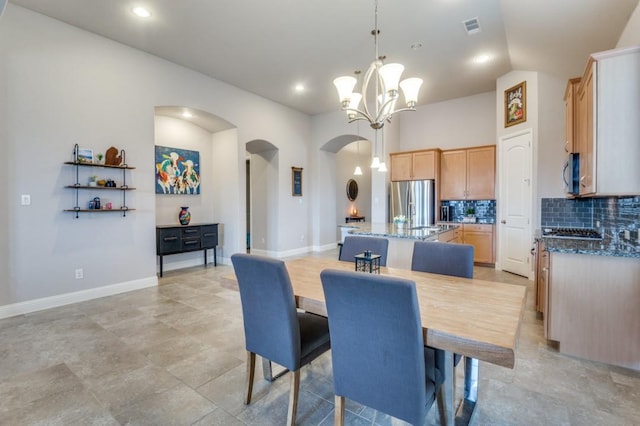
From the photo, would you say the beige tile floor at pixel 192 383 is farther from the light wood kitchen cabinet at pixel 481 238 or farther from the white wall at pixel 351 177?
the white wall at pixel 351 177

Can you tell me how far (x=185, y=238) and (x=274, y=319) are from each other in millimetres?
4031

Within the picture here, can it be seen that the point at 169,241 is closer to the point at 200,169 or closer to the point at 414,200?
the point at 200,169

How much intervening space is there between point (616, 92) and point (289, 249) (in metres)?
5.67

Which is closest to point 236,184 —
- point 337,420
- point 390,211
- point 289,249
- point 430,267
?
point 289,249

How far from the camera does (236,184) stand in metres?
5.65

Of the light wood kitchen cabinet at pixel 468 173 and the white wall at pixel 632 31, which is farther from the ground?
the white wall at pixel 632 31

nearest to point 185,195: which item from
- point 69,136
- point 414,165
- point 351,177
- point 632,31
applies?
point 69,136

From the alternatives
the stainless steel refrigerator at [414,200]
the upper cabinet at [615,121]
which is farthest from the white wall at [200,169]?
the upper cabinet at [615,121]

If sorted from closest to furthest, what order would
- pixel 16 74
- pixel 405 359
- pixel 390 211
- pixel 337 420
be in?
pixel 405 359
pixel 337 420
pixel 16 74
pixel 390 211

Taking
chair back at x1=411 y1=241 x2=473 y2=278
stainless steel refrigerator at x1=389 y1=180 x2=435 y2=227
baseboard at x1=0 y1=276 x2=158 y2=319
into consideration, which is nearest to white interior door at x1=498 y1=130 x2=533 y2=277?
stainless steel refrigerator at x1=389 y1=180 x2=435 y2=227

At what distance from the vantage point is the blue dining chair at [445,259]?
6.91 ft

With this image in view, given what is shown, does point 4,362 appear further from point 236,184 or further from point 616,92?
point 616,92

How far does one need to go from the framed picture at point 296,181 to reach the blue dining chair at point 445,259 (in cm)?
480

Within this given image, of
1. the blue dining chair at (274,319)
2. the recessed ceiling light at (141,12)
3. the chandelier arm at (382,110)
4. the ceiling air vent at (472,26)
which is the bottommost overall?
the blue dining chair at (274,319)
